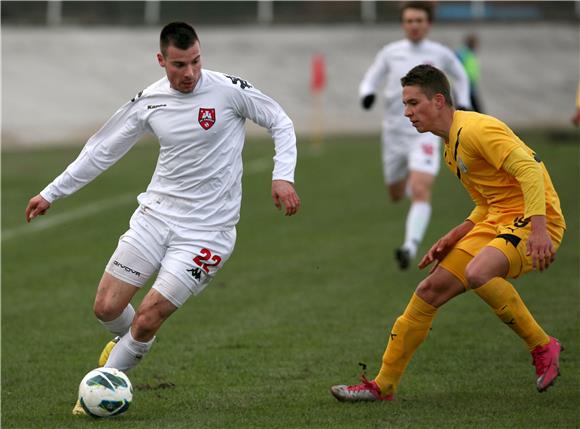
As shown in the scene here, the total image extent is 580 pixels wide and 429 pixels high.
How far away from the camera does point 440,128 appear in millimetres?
6895

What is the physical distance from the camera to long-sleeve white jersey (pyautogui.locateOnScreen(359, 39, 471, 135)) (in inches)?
495

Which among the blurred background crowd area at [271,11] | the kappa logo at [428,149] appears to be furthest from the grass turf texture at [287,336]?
the blurred background crowd area at [271,11]

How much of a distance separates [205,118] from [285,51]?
Result: 100 ft

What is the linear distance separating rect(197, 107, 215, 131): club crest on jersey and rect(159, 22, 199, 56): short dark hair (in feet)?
1.38

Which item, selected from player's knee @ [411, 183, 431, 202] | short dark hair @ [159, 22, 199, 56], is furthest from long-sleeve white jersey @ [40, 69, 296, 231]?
player's knee @ [411, 183, 431, 202]

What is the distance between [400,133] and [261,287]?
2416mm

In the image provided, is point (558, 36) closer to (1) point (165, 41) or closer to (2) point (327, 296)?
(2) point (327, 296)

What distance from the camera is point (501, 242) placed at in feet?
21.8

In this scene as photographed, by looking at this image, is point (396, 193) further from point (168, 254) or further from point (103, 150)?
point (168, 254)

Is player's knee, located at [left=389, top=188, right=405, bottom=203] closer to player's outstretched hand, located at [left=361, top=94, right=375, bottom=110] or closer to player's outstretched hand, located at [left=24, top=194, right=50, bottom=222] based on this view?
player's outstretched hand, located at [left=361, top=94, right=375, bottom=110]

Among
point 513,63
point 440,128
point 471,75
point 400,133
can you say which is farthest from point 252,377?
point 513,63

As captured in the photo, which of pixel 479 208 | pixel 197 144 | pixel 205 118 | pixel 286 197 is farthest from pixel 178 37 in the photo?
pixel 479 208

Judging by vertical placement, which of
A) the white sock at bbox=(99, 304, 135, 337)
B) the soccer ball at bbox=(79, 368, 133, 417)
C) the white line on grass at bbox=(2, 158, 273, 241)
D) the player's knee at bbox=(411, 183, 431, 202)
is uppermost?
the white sock at bbox=(99, 304, 135, 337)

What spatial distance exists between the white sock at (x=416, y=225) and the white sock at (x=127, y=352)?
5421 mm
